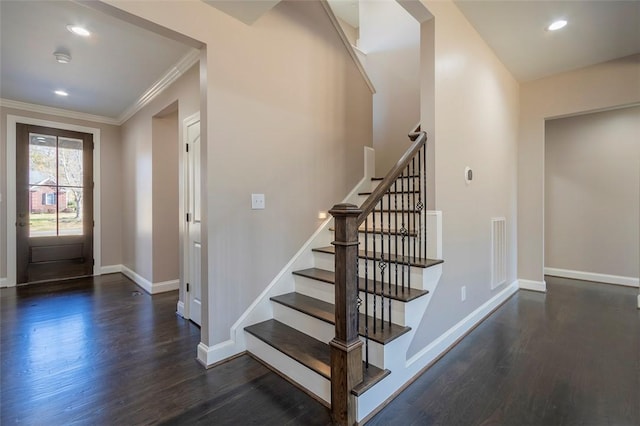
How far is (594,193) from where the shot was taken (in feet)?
14.8

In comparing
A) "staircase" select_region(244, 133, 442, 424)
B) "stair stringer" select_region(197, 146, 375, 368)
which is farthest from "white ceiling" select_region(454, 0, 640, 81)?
"stair stringer" select_region(197, 146, 375, 368)

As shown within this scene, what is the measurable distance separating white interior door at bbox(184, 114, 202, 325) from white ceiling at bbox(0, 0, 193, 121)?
78cm

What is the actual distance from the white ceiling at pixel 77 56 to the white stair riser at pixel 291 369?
2787 millimetres

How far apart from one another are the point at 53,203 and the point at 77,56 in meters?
2.76

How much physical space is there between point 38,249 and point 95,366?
3.60 meters

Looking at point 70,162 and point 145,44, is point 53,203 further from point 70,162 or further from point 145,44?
point 145,44

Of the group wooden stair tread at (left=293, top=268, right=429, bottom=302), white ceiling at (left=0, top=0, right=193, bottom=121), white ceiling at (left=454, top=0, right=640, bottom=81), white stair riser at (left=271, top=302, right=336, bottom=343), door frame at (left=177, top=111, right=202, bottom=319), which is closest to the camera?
wooden stair tread at (left=293, top=268, right=429, bottom=302)

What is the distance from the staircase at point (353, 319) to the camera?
1.63 m

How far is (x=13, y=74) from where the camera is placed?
3.36 m

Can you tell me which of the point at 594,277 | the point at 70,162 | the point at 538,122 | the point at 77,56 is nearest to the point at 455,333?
the point at 538,122

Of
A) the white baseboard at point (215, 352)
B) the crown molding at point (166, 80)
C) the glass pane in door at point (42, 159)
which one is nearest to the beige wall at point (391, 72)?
the crown molding at point (166, 80)

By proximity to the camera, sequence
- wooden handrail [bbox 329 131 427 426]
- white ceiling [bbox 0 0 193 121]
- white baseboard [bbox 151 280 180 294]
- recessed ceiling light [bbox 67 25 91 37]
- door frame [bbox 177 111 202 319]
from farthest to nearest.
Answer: white baseboard [bbox 151 280 180 294], door frame [bbox 177 111 202 319], recessed ceiling light [bbox 67 25 91 37], white ceiling [bbox 0 0 193 121], wooden handrail [bbox 329 131 427 426]

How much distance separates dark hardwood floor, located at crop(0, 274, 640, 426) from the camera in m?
1.68

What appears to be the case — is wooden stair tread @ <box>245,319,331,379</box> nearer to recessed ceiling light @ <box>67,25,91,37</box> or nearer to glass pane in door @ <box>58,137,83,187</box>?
Result: recessed ceiling light @ <box>67,25,91,37</box>
